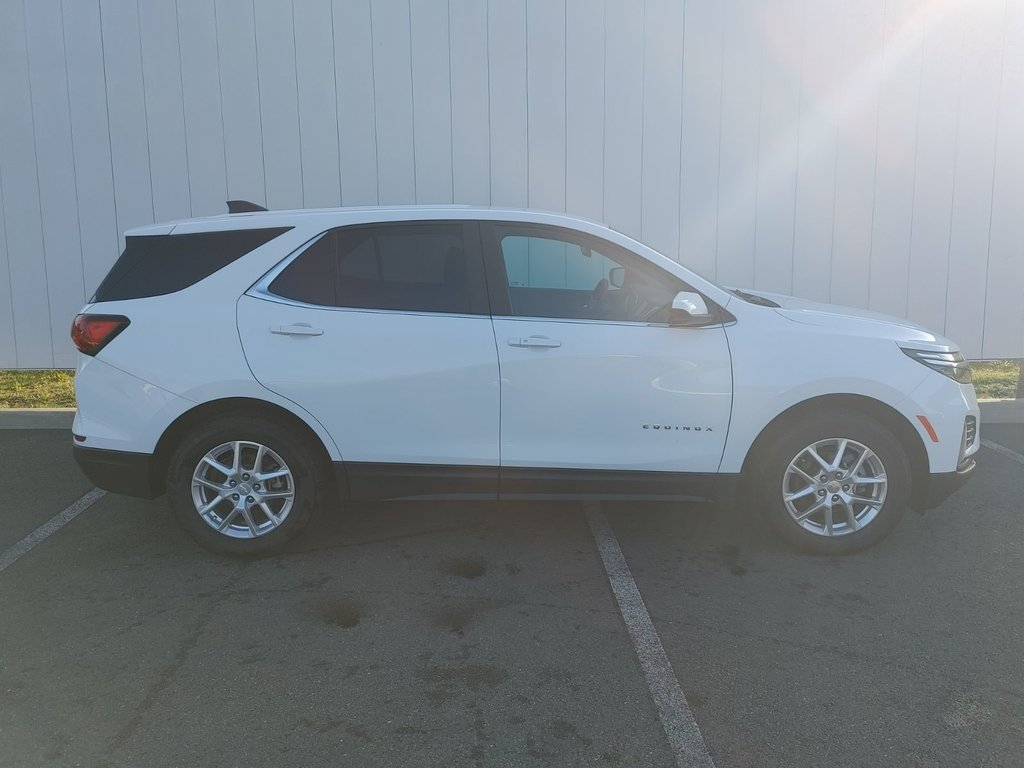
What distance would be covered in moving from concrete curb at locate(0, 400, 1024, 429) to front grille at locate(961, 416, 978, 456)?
3.11 metres

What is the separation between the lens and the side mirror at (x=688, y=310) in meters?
3.82

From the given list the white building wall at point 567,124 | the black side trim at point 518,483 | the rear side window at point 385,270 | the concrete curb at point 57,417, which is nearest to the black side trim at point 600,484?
the black side trim at point 518,483

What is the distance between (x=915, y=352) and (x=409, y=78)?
4.55 m

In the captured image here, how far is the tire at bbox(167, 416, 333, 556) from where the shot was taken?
3.95 m

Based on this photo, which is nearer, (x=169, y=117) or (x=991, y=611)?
(x=991, y=611)

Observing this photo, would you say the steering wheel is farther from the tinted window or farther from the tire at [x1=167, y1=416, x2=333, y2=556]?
the tire at [x1=167, y1=416, x2=333, y2=556]

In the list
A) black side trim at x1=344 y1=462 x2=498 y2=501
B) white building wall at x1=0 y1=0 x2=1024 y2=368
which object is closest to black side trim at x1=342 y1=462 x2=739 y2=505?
black side trim at x1=344 y1=462 x2=498 y2=501

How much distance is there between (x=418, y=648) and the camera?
3.23 m

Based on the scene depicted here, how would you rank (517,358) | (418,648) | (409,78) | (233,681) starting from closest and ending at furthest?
(233,681)
(418,648)
(517,358)
(409,78)

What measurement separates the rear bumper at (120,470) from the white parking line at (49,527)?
0.68 metres

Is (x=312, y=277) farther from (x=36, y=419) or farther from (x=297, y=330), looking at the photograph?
(x=36, y=419)

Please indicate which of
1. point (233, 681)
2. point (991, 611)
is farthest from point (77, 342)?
point (991, 611)

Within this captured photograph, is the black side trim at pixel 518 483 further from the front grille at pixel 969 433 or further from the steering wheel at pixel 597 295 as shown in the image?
the front grille at pixel 969 433

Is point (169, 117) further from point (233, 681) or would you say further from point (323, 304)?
point (233, 681)
